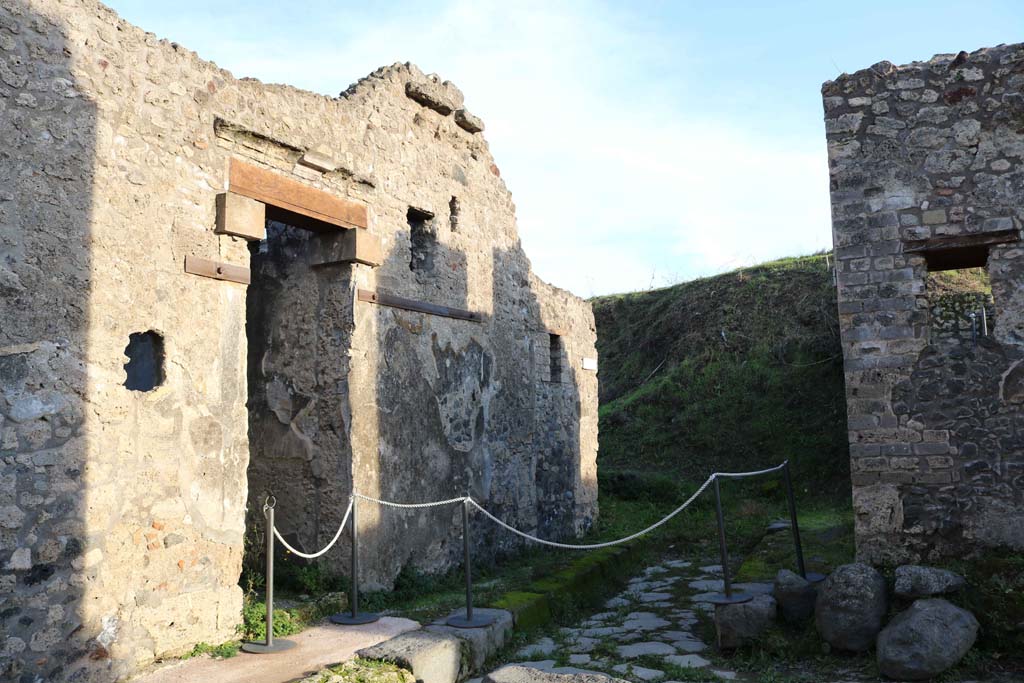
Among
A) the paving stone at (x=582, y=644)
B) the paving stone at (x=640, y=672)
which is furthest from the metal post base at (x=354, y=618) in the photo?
the paving stone at (x=640, y=672)

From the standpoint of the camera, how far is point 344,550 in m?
5.81

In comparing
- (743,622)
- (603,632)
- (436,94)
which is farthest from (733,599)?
(436,94)

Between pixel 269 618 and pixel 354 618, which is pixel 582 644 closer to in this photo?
→ pixel 354 618

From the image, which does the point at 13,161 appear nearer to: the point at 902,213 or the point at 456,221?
the point at 456,221

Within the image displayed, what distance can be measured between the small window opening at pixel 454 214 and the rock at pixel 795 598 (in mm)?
4141

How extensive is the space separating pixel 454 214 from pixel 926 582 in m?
4.85

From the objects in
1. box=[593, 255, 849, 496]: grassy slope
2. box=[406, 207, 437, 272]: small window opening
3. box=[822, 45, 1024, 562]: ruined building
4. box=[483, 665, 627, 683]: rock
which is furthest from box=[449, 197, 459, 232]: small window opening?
box=[593, 255, 849, 496]: grassy slope

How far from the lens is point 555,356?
32.1ft

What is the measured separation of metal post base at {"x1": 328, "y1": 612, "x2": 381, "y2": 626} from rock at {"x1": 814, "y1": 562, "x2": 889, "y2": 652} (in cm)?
283

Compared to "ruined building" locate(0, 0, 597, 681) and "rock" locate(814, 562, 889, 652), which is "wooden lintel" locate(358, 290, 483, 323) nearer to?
"ruined building" locate(0, 0, 597, 681)

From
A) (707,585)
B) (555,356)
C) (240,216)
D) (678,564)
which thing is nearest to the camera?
(240,216)

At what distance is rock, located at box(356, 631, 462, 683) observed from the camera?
432 cm

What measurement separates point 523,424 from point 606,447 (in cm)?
645

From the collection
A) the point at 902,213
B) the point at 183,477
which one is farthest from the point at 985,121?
the point at 183,477
